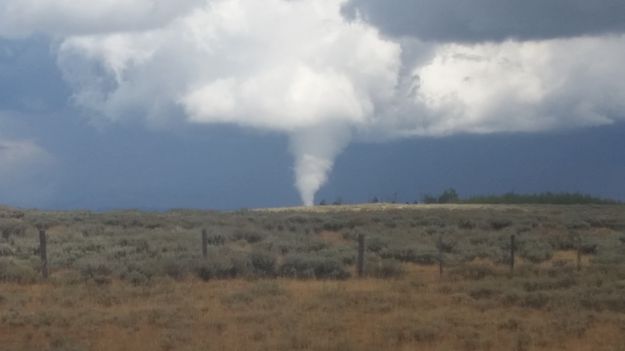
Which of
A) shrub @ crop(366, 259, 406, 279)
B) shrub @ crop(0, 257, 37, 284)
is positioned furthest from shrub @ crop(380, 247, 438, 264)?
shrub @ crop(0, 257, 37, 284)

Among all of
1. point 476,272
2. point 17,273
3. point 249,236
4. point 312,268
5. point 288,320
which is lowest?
point 288,320

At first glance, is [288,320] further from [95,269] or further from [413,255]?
[413,255]

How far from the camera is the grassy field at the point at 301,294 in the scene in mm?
17922

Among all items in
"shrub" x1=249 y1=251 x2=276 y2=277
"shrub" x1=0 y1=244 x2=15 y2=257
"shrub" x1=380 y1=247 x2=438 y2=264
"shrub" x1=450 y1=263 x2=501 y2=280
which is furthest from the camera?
"shrub" x1=380 y1=247 x2=438 y2=264

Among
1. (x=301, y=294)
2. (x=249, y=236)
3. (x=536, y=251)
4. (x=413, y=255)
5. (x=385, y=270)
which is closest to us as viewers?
(x=301, y=294)

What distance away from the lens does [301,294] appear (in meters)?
24.4

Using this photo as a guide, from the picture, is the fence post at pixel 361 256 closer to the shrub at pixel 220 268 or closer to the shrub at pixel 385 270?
the shrub at pixel 385 270

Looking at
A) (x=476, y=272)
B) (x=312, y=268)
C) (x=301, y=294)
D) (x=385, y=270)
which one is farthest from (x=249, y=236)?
(x=301, y=294)

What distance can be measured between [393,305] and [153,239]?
17.9 m

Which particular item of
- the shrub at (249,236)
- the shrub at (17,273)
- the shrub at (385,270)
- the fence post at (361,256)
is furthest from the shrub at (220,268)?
the shrub at (249,236)

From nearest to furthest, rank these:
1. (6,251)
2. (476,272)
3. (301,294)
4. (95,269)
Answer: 1. (301,294)
2. (476,272)
3. (95,269)
4. (6,251)

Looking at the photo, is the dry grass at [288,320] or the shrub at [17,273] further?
the shrub at [17,273]

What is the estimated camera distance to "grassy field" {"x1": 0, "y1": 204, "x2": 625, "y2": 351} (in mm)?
17922

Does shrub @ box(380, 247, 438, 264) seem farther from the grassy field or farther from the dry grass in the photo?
the dry grass
